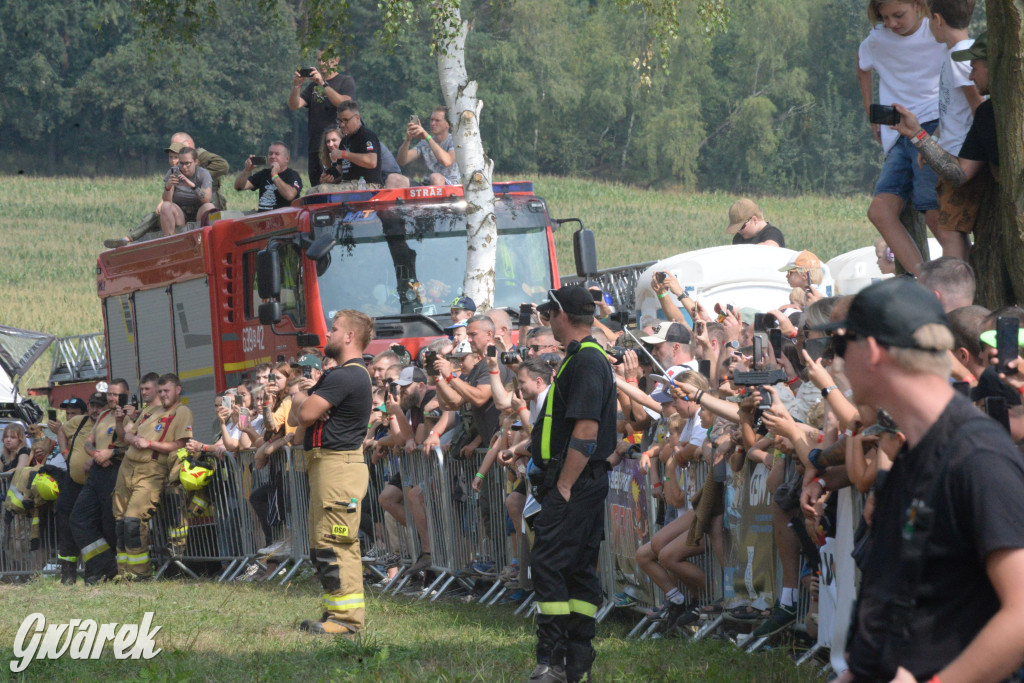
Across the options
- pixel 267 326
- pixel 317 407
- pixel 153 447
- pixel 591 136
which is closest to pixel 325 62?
pixel 267 326

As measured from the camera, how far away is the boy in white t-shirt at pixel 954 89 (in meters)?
6.02

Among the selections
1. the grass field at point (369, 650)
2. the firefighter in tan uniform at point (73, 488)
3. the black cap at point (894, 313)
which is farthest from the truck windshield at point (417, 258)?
the black cap at point (894, 313)

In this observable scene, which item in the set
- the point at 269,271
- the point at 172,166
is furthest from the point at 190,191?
the point at 269,271

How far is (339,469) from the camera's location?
323 inches

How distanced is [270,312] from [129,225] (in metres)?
48.8

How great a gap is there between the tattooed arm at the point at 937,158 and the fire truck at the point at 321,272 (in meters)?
7.33

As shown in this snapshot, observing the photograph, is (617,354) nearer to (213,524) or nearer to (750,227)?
(750,227)

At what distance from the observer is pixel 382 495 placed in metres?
11.0

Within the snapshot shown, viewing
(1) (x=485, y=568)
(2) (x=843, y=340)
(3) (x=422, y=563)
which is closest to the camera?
(2) (x=843, y=340)

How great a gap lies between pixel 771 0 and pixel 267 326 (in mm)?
77147

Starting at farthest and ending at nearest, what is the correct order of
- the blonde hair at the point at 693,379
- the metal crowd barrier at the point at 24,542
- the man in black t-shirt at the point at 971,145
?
1. the metal crowd barrier at the point at 24,542
2. the blonde hair at the point at 693,379
3. the man in black t-shirt at the point at 971,145

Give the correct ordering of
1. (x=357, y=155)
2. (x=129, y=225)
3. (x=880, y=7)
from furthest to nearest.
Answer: (x=129, y=225) < (x=357, y=155) < (x=880, y=7)

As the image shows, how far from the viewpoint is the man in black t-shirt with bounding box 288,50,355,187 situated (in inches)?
592

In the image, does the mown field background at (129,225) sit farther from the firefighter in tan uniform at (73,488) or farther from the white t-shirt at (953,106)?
the white t-shirt at (953,106)
